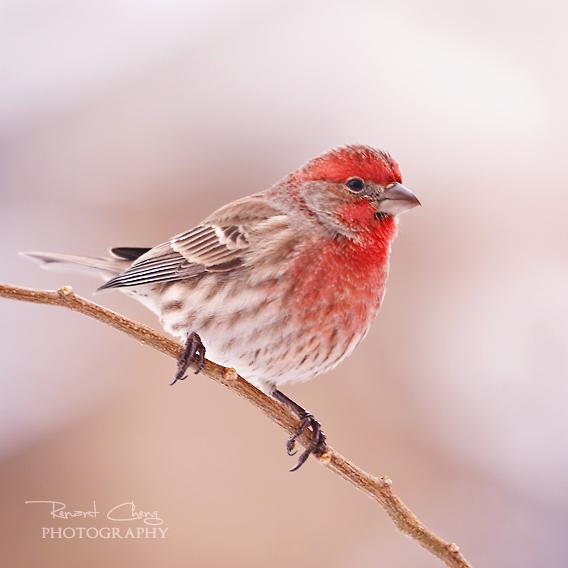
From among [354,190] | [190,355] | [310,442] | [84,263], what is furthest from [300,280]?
[84,263]

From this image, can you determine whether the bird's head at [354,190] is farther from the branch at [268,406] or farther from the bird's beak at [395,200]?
the branch at [268,406]

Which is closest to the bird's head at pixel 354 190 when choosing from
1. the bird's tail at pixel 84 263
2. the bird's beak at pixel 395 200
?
the bird's beak at pixel 395 200

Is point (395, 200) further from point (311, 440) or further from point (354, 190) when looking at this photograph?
point (311, 440)

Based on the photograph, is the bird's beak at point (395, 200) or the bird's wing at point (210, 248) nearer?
the bird's beak at point (395, 200)

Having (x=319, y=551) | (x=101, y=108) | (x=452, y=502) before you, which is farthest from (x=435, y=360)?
(x=101, y=108)

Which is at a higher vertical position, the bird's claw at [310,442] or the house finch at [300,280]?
the house finch at [300,280]

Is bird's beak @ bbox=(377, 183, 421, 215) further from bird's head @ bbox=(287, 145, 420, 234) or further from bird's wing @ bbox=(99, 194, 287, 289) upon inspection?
bird's wing @ bbox=(99, 194, 287, 289)
